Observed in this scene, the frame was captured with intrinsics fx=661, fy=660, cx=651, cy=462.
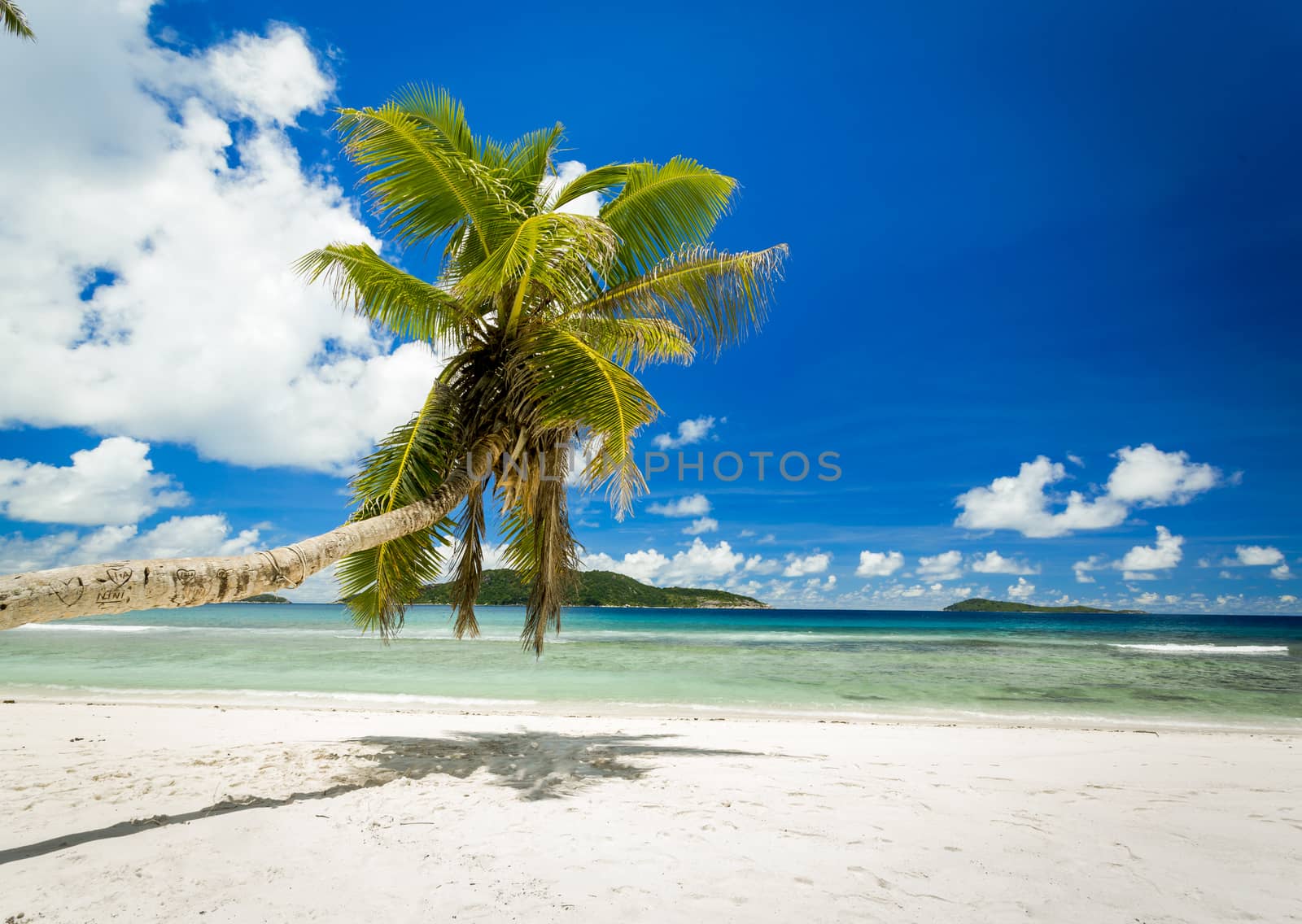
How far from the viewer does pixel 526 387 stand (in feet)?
20.1

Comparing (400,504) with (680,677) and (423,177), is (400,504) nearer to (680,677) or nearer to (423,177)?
(423,177)

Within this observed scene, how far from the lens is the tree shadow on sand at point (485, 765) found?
4188 mm

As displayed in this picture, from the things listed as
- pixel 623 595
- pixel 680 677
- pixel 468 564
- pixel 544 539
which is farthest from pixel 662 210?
pixel 623 595

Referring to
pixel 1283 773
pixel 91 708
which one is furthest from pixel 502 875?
pixel 91 708

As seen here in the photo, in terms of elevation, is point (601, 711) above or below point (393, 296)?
below

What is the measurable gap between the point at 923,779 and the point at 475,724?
17.7 feet

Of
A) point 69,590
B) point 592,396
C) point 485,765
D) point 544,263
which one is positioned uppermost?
point 544,263

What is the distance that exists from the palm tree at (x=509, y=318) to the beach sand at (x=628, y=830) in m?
1.81

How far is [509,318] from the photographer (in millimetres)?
6328

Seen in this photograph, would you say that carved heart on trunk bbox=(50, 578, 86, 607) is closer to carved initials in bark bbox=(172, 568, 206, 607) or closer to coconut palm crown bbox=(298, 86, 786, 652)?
carved initials in bark bbox=(172, 568, 206, 607)

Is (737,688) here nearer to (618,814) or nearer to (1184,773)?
(1184,773)

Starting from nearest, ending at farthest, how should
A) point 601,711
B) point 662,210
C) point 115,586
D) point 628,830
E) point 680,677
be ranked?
point 115,586 < point 628,830 < point 662,210 < point 601,711 < point 680,677

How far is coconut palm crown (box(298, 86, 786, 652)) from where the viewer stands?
18.9 ft

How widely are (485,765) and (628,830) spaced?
234 cm
